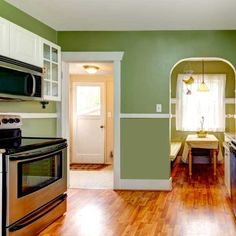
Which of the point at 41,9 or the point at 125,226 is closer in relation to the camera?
the point at 125,226

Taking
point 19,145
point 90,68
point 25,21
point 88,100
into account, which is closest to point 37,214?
point 19,145

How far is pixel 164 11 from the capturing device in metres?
4.47

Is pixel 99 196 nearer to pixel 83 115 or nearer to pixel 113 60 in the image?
pixel 113 60

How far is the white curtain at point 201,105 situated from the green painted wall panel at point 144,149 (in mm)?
3180

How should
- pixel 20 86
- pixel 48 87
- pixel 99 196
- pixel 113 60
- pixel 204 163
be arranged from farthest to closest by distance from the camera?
1. pixel 204 163
2. pixel 113 60
3. pixel 99 196
4. pixel 48 87
5. pixel 20 86

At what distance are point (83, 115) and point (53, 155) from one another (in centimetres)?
461

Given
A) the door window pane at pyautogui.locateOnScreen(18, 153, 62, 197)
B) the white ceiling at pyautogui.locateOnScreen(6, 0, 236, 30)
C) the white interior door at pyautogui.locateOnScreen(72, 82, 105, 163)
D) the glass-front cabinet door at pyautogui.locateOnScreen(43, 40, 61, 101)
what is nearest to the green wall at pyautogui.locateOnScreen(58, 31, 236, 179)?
the white ceiling at pyautogui.locateOnScreen(6, 0, 236, 30)

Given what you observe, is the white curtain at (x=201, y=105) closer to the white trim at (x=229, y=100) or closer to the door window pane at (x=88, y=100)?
the white trim at (x=229, y=100)

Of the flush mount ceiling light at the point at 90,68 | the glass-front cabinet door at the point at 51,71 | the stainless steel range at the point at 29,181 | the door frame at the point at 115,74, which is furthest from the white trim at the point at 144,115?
the flush mount ceiling light at the point at 90,68

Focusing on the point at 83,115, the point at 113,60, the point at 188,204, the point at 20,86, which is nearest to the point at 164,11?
the point at 113,60

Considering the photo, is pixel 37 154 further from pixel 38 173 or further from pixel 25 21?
pixel 25 21

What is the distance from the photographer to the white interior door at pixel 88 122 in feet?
27.4

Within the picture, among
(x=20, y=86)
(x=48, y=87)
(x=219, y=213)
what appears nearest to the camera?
(x=20, y=86)

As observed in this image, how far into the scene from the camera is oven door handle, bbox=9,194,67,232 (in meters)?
3.11
